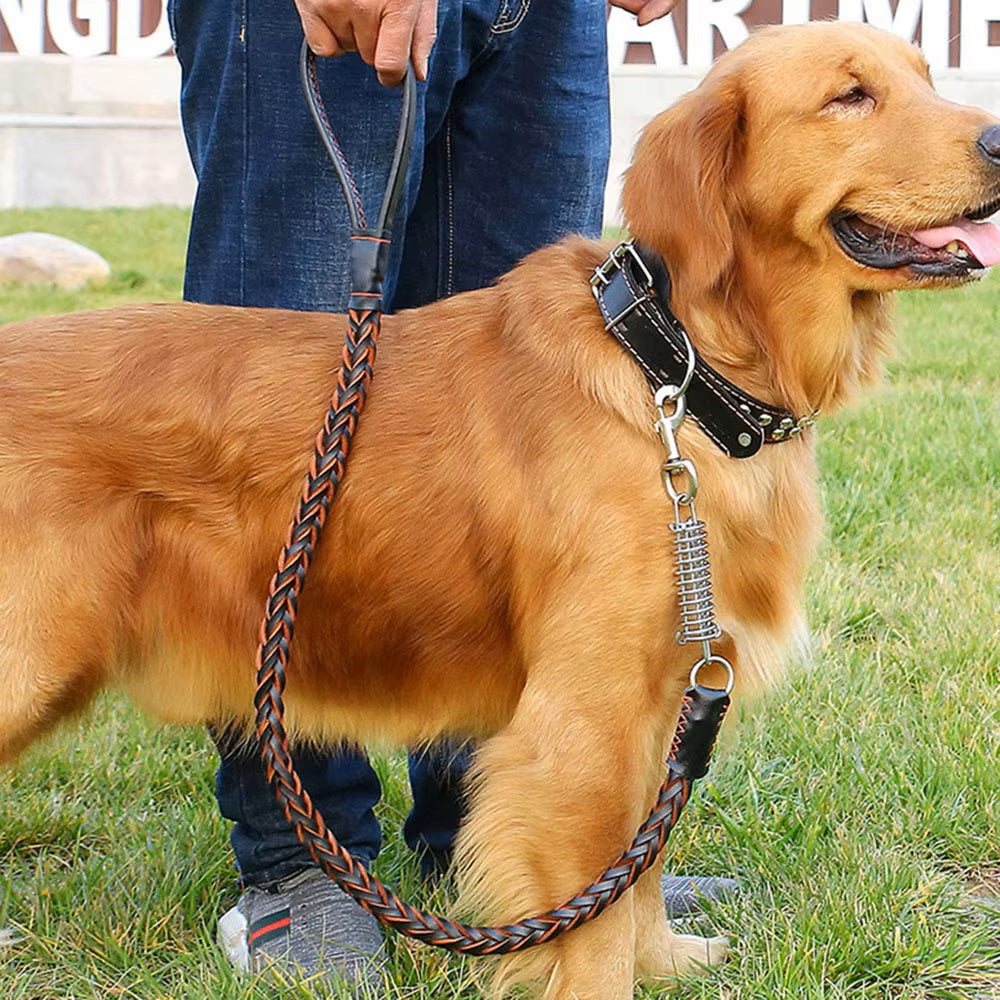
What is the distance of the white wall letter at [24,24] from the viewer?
17469mm

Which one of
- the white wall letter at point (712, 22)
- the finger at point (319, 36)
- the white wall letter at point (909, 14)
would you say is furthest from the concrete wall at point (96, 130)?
the finger at point (319, 36)

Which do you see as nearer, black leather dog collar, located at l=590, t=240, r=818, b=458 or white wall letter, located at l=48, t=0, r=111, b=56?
black leather dog collar, located at l=590, t=240, r=818, b=458

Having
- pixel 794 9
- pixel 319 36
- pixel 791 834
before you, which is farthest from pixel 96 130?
pixel 791 834

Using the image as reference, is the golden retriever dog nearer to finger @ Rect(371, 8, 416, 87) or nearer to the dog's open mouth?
the dog's open mouth

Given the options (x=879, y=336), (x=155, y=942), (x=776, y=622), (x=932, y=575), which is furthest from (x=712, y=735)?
(x=932, y=575)

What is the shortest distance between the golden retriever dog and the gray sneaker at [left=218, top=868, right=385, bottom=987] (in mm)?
401

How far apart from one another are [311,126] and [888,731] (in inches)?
87.5

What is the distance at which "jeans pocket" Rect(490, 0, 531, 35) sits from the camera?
289cm

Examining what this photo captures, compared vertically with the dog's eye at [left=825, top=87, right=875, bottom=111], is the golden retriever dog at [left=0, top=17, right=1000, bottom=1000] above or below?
below

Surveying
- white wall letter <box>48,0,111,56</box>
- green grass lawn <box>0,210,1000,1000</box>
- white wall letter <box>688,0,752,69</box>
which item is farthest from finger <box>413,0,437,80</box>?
white wall letter <box>48,0,111,56</box>

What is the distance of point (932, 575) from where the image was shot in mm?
4703

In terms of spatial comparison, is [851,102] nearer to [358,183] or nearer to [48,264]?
[358,183]

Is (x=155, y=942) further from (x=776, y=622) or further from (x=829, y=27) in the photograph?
(x=829, y=27)

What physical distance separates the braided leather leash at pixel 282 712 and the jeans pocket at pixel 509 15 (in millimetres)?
576
